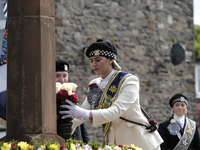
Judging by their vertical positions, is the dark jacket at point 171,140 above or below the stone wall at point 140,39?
below

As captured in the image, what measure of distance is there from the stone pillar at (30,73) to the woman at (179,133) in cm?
336

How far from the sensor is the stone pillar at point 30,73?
359cm

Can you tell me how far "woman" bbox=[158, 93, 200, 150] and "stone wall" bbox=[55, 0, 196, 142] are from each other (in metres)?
3.93

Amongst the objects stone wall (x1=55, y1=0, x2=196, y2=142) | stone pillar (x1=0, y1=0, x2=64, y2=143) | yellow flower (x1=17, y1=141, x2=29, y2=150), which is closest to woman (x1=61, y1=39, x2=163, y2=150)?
stone pillar (x1=0, y1=0, x2=64, y2=143)

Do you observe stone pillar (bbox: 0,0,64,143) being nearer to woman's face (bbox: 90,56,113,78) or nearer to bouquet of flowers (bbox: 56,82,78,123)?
bouquet of flowers (bbox: 56,82,78,123)

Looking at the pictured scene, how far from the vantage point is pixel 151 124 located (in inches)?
175

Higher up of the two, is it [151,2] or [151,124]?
[151,2]

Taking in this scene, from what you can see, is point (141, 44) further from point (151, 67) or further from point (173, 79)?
point (173, 79)

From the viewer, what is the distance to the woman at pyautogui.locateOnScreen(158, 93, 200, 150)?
6770mm

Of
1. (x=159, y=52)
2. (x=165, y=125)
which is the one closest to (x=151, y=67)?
(x=159, y=52)

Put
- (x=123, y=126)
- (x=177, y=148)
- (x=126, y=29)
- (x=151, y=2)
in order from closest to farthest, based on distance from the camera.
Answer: (x=123, y=126) → (x=177, y=148) → (x=126, y=29) → (x=151, y=2)

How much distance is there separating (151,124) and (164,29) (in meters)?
8.88

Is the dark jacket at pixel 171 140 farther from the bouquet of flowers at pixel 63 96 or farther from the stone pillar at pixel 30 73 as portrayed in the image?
the stone pillar at pixel 30 73

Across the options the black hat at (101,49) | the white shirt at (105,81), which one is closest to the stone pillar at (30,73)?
the black hat at (101,49)
